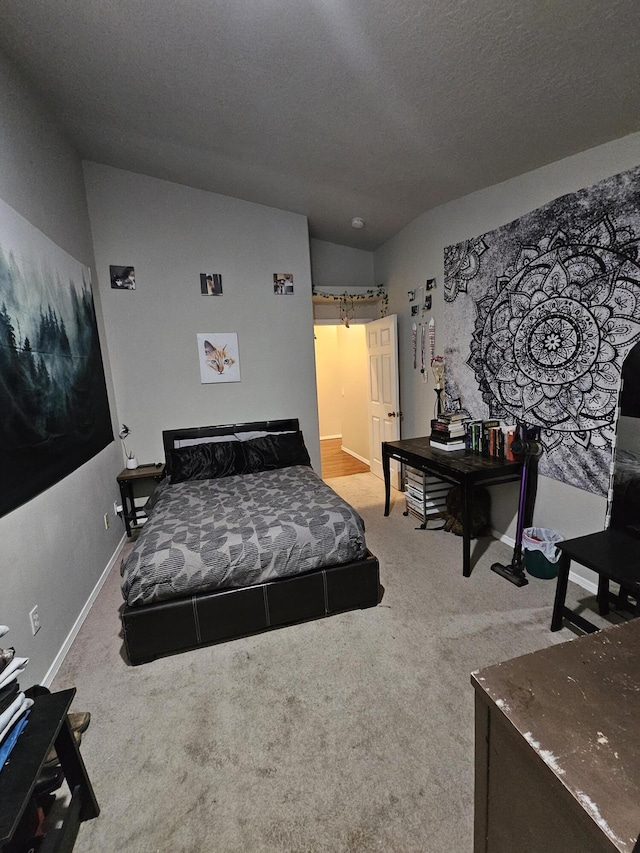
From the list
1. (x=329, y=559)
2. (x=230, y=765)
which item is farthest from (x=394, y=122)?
(x=230, y=765)

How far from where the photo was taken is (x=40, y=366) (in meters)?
2.15

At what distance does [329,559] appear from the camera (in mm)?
2209

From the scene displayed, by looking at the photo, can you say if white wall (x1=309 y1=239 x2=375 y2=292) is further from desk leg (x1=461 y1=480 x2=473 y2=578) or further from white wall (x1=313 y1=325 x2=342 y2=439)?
desk leg (x1=461 y1=480 x2=473 y2=578)

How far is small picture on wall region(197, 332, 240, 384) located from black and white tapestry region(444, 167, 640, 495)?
2.21 metres

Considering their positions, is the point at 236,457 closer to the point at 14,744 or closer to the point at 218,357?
the point at 218,357

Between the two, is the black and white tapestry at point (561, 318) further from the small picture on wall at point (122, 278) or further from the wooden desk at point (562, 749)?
the small picture on wall at point (122, 278)

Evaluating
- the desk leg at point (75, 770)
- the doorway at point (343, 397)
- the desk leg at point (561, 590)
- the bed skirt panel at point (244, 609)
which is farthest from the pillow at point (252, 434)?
the desk leg at point (75, 770)

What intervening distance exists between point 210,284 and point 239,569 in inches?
111

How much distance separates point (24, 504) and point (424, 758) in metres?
2.08

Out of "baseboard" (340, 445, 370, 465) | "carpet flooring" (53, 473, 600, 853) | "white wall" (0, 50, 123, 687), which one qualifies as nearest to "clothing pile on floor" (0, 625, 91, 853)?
"carpet flooring" (53, 473, 600, 853)

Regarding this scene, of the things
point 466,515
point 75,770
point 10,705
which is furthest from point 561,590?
point 10,705

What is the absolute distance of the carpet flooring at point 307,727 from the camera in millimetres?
1258

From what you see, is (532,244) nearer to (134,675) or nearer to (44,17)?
(44,17)

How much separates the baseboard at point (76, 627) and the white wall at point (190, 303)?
114 cm
